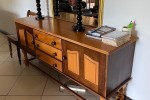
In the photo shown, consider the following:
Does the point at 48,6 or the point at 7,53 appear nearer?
the point at 48,6

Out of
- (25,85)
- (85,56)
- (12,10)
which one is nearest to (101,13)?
(85,56)

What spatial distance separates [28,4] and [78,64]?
72.4 inches

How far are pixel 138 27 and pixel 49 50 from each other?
961 millimetres

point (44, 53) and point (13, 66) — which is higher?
point (44, 53)

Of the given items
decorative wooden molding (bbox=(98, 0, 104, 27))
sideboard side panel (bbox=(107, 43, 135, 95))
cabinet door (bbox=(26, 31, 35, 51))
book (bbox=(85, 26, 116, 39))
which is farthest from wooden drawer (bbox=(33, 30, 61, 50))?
sideboard side panel (bbox=(107, 43, 135, 95))

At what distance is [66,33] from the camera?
174cm

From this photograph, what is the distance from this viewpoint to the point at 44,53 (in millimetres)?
2021

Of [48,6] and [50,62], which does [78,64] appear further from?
[48,6]

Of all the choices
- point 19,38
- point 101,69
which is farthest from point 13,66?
point 101,69

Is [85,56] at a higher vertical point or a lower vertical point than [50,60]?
higher

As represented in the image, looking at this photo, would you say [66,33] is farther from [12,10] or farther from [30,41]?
[12,10]

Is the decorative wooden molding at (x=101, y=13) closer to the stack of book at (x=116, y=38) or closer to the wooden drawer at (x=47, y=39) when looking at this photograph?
the stack of book at (x=116, y=38)

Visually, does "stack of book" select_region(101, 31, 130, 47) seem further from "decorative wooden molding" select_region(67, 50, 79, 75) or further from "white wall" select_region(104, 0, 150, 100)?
"decorative wooden molding" select_region(67, 50, 79, 75)

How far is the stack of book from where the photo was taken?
1.38 meters
